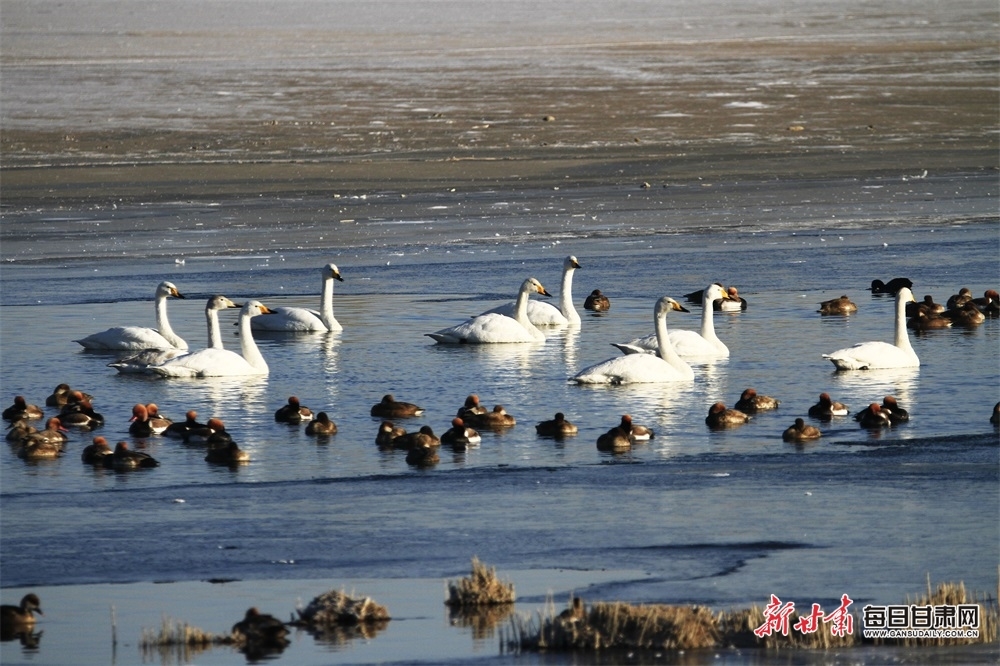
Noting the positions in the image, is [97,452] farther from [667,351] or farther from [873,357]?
[873,357]

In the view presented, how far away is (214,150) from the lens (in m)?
40.7

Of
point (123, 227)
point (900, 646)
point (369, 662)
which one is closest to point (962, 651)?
point (900, 646)

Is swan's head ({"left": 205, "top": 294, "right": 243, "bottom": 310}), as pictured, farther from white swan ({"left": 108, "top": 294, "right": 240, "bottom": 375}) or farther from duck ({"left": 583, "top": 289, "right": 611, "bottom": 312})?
duck ({"left": 583, "top": 289, "right": 611, "bottom": 312})

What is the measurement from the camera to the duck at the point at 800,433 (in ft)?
45.6

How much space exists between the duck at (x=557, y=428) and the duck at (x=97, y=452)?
329cm

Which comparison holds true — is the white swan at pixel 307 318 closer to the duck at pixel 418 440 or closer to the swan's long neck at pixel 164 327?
the swan's long neck at pixel 164 327

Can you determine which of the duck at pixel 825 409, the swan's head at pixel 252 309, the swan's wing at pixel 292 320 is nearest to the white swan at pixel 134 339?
the swan's head at pixel 252 309

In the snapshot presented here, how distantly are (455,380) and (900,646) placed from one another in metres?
8.60

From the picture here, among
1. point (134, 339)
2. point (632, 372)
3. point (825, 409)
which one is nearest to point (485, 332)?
point (632, 372)

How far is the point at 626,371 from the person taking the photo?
54.1ft

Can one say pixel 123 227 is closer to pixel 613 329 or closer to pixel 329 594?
pixel 613 329

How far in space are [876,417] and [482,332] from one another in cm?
566

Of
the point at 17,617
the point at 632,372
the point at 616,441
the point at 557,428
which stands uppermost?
the point at 632,372

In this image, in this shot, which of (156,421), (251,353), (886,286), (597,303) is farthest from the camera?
(886,286)
